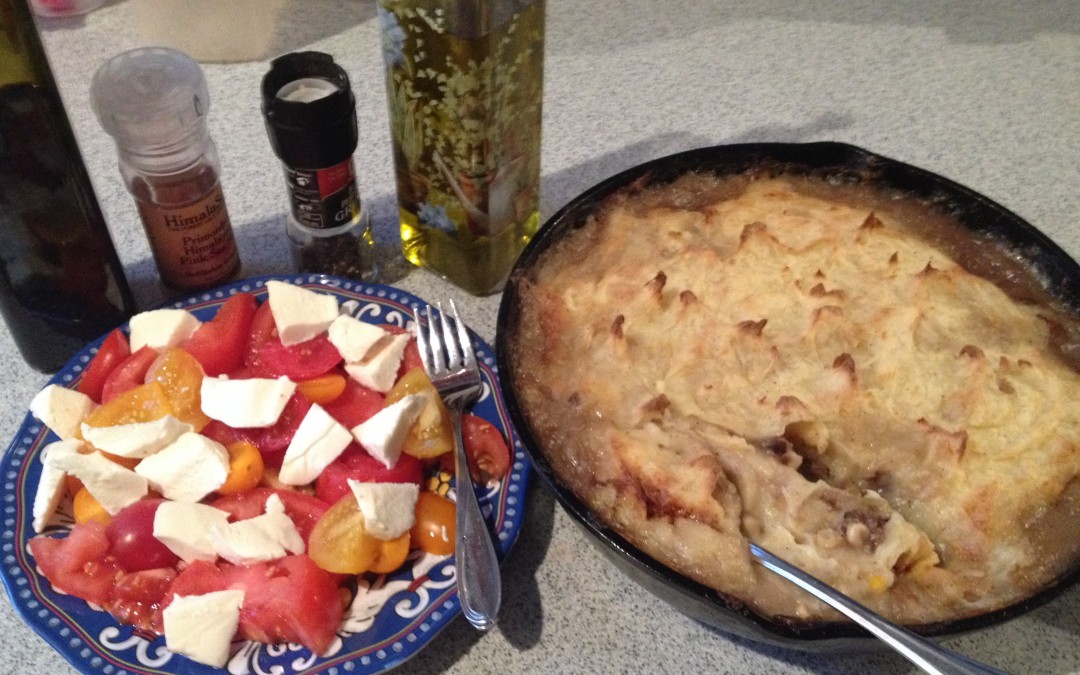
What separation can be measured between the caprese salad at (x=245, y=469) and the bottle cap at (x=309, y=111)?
Result: 163 millimetres

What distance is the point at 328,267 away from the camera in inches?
45.3

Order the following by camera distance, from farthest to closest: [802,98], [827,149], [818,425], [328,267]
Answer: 1. [802,98]
2. [328,267]
3. [827,149]
4. [818,425]

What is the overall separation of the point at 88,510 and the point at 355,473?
0.27 metres

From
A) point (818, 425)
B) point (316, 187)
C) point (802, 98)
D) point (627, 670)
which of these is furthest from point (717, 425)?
point (802, 98)

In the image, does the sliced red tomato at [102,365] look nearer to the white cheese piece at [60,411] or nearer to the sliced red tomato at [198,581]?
the white cheese piece at [60,411]

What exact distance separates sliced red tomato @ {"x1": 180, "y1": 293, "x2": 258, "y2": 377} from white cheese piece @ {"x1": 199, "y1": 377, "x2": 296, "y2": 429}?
0.07m

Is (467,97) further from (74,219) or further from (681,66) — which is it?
(681,66)

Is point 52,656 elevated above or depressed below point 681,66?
below

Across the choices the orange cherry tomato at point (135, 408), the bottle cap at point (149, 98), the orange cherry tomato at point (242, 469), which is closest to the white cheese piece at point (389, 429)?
the orange cherry tomato at point (242, 469)

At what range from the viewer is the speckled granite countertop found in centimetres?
103

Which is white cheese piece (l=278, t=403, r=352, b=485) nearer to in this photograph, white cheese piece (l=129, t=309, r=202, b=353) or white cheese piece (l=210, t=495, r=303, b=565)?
white cheese piece (l=210, t=495, r=303, b=565)

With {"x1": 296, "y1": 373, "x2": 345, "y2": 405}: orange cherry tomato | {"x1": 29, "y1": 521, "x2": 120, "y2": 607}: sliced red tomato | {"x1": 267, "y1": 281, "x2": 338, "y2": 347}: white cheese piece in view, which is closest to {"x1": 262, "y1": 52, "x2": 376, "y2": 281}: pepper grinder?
{"x1": 267, "y1": 281, "x2": 338, "y2": 347}: white cheese piece

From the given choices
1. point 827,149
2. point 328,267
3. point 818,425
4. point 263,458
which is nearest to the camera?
point 818,425

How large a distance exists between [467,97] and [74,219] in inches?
18.2
